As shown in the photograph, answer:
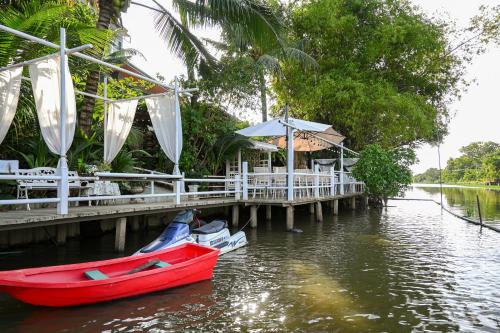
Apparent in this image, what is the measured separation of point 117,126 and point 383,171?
13.1 metres

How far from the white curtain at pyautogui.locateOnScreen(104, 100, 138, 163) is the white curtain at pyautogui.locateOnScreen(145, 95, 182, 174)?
2.47ft

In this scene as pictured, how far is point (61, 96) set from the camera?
7234mm

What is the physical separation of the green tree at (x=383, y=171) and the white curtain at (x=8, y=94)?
1543 cm

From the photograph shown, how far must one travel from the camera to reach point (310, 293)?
22.0ft

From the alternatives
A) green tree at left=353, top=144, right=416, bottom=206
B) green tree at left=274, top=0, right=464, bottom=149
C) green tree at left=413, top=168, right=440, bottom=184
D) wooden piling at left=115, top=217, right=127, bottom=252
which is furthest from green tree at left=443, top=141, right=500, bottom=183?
wooden piling at left=115, top=217, right=127, bottom=252

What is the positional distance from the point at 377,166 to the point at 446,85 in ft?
36.7

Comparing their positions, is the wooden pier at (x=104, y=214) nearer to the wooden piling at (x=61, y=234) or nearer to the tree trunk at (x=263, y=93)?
the wooden piling at (x=61, y=234)

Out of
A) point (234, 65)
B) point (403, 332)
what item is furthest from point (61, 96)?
point (234, 65)

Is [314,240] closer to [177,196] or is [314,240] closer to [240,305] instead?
[177,196]

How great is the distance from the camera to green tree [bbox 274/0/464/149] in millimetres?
21453

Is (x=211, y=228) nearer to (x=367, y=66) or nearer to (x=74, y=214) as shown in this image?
(x=74, y=214)

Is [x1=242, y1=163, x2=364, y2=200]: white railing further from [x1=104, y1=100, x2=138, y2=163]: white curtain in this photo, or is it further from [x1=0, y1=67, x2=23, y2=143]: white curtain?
[x1=0, y1=67, x2=23, y2=143]: white curtain

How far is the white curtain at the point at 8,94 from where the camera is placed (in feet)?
25.1

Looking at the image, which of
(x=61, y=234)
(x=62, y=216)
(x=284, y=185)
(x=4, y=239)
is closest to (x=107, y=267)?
(x=62, y=216)
